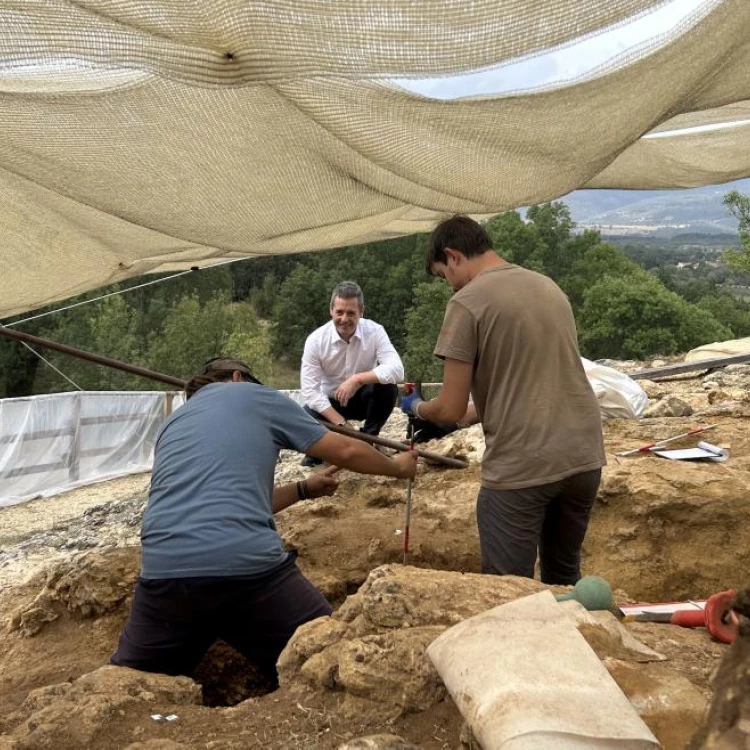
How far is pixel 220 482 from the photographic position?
2762mm

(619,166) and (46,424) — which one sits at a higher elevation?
(619,166)

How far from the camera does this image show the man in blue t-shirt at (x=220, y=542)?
266 centimetres

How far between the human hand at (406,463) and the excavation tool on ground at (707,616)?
1117mm

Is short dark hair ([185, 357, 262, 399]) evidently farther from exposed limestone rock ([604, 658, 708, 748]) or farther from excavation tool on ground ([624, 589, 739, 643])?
exposed limestone rock ([604, 658, 708, 748])

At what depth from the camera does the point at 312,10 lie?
6.91 feet

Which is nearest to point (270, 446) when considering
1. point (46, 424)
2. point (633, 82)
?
point (633, 82)

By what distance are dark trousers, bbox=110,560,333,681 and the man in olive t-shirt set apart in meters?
0.75

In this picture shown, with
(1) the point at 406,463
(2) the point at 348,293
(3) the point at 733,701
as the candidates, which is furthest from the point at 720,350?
(3) the point at 733,701

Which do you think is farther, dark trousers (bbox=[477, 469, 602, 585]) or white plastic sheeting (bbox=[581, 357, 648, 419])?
white plastic sheeting (bbox=[581, 357, 648, 419])

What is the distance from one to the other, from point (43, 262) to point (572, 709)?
3895 millimetres

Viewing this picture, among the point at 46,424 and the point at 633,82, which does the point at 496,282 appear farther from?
the point at 46,424

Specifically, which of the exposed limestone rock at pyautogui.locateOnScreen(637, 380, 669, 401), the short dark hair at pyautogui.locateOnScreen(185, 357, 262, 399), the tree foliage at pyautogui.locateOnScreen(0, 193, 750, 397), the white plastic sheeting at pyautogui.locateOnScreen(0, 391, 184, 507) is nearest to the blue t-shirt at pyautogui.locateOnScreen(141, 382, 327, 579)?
the short dark hair at pyautogui.locateOnScreen(185, 357, 262, 399)

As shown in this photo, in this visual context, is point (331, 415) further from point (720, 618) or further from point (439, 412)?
point (720, 618)

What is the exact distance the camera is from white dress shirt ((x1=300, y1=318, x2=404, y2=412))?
5535mm
